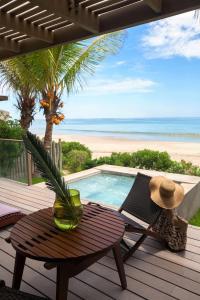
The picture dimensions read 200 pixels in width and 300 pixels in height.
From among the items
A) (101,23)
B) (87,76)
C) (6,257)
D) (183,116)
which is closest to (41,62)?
(87,76)

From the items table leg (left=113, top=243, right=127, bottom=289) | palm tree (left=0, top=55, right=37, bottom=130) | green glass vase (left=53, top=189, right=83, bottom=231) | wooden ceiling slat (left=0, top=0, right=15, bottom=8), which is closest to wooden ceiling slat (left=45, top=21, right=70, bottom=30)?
wooden ceiling slat (left=0, top=0, right=15, bottom=8)

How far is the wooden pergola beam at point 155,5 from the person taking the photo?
77.2 inches

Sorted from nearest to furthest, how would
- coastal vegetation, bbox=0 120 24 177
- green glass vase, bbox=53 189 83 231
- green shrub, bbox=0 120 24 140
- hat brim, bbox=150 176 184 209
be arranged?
green glass vase, bbox=53 189 83 231
hat brim, bbox=150 176 184 209
coastal vegetation, bbox=0 120 24 177
green shrub, bbox=0 120 24 140

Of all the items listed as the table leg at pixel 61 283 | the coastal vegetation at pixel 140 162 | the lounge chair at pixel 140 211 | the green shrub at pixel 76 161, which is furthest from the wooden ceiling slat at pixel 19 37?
the green shrub at pixel 76 161

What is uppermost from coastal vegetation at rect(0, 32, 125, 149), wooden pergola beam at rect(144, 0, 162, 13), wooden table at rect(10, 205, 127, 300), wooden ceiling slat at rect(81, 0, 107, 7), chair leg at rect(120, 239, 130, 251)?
coastal vegetation at rect(0, 32, 125, 149)

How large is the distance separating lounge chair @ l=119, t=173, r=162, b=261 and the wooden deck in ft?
0.64

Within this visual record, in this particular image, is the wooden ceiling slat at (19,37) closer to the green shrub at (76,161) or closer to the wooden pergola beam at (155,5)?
the wooden pergola beam at (155,5)

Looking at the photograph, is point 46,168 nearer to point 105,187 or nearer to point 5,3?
point 5,3

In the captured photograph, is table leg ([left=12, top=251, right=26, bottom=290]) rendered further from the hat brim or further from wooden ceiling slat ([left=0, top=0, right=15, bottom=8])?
wooden ceiling slat ([left=0, top=0, right=15, bottom=8])

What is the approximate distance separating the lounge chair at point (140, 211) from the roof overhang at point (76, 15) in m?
1.98

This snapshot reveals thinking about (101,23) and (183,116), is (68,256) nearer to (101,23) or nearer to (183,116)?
(101,23)

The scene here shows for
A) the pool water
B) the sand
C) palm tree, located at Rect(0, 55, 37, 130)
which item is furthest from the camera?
the sand

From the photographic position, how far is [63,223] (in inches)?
86.9

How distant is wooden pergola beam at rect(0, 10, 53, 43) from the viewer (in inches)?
103
